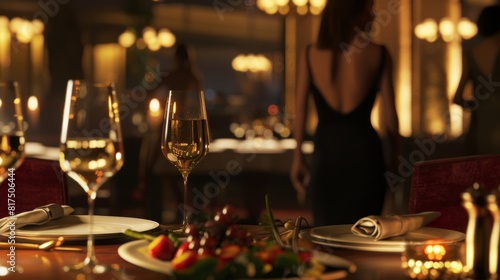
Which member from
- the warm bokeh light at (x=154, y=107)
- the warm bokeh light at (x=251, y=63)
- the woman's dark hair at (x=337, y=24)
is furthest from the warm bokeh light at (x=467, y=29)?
the warm bokeh light at (x=154, y=107)

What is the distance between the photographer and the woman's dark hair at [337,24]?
14.3ft

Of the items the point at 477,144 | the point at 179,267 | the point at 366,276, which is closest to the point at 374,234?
the point at 366,276

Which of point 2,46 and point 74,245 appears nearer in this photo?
point 74,245

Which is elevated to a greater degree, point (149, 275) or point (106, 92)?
point (106, 92)

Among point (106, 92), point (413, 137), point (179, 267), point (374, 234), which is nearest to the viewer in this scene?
point (179, 267)

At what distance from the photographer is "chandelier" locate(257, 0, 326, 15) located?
260 inches

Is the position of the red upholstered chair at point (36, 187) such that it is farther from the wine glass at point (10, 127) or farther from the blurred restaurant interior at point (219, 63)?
the blurred restaurant interior at point (219, 63)

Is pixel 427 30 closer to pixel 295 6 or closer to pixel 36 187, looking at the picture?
pixel 295 6

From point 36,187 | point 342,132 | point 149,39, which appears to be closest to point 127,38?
point 149,39

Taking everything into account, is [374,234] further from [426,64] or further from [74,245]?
[426,64]

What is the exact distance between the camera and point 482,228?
3.16 ft

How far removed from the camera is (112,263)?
1.16 meters

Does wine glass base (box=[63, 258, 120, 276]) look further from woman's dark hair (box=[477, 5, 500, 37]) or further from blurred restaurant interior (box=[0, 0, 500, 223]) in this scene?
woman's dark hair (box=[477, 5, 500, 37])

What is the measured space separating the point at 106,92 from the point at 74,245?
0.36m
